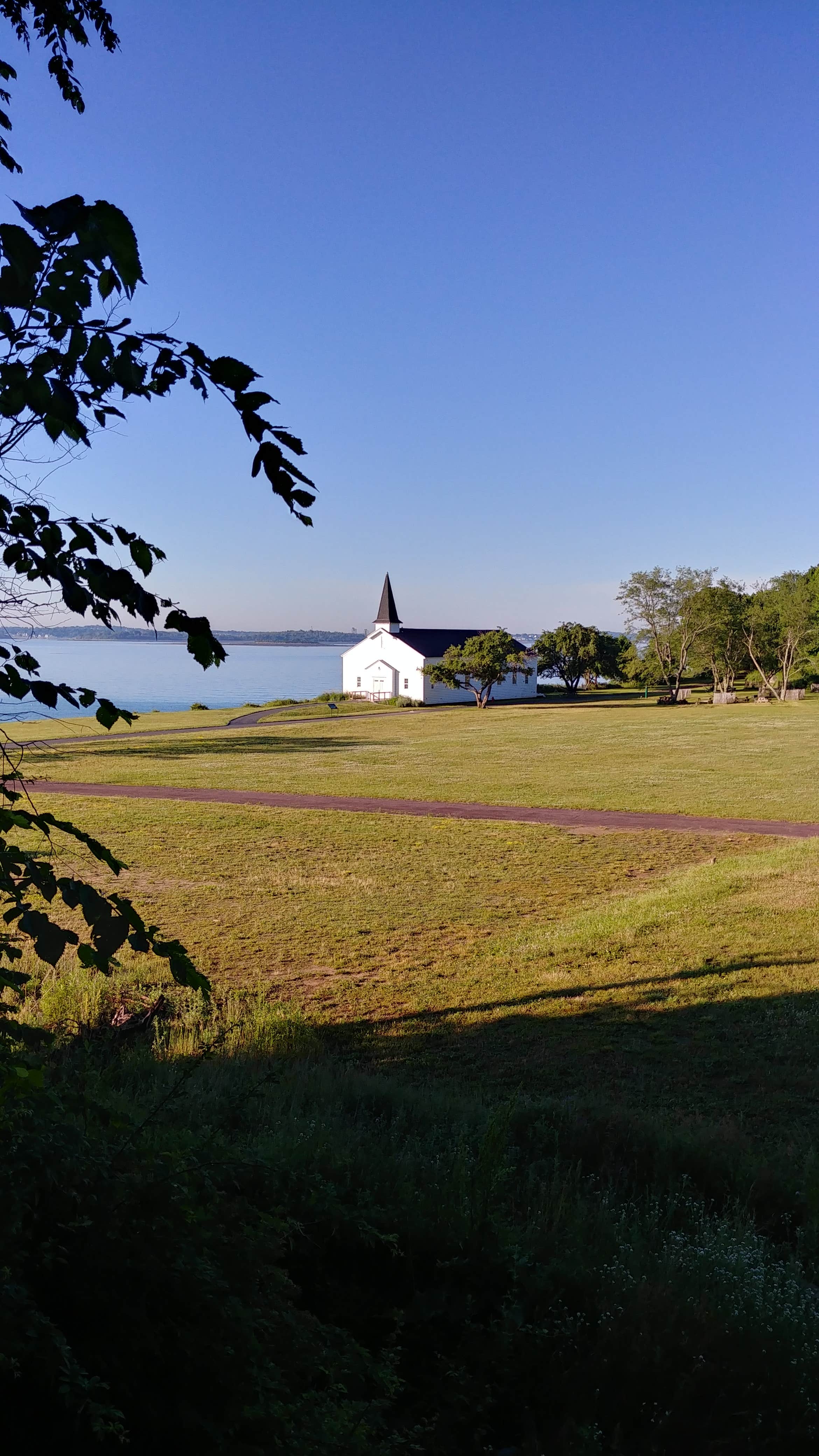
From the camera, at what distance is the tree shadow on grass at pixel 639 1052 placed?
6957 mm

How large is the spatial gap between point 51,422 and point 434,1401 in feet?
11.2

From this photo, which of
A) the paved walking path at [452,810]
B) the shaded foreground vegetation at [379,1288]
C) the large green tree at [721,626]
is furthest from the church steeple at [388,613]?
the shaded foreground vegetation at [379,1288]

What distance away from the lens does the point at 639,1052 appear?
26.5ft

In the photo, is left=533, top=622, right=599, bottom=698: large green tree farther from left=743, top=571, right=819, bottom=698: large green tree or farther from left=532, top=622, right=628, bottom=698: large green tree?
left=743, top=571, right=819, bottom=698: large green tree

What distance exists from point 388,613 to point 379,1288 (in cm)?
8870

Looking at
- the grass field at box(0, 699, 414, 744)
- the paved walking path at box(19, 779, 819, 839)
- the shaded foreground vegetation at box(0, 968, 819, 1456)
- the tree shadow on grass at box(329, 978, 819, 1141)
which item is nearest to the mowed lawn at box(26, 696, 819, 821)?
the paved walking path at box(19, 779, 819, 839)

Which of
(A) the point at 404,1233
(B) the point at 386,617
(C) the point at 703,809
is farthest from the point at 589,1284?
(B) the point at 386,617

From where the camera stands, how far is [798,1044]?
318 inches

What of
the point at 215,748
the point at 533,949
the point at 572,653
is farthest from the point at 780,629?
the point at 533,949

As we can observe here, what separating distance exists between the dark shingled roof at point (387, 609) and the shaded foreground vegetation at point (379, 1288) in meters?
86.9

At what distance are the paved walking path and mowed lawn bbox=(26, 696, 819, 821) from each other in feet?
2.52

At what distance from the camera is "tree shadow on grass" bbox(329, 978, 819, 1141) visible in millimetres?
6957

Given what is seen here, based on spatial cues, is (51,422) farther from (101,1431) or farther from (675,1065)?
(675,1065)

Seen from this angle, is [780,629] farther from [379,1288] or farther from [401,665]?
[379,1288]
